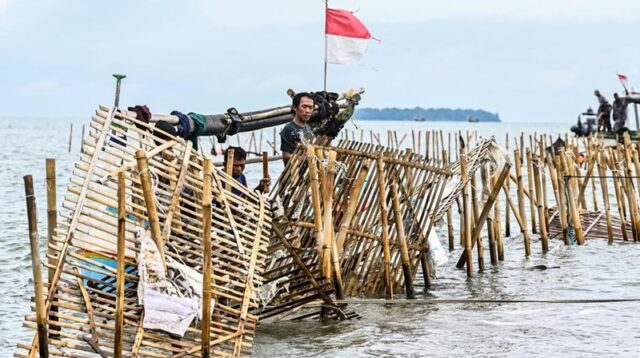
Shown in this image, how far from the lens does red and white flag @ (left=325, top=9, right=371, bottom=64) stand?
12992mm

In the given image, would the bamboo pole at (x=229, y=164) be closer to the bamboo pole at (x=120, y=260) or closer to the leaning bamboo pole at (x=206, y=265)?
the leaning bamboo pole at (x=206, y=265)

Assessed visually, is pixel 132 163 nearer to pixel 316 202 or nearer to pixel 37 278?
pixel 37 278

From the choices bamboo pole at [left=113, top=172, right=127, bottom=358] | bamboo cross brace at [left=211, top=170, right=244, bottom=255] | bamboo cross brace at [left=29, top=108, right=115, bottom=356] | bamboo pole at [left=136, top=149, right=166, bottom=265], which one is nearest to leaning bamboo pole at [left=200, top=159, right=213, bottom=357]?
bamboo pole at [left=136, top=149, right=166, bottom=265]

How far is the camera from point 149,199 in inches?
283

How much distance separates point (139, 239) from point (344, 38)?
19.8 feet

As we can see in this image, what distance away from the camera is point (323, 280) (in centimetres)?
1020

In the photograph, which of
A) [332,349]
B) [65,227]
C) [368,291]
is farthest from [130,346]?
[368,291]

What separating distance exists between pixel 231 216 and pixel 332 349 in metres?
2.22

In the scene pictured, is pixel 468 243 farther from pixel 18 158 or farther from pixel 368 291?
pixel 18 158

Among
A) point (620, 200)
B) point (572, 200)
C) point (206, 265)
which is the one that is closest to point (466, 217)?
point (572, 200)

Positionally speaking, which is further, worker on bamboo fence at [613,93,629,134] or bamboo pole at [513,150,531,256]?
worker on bamboo fence at [613,93,629,134]

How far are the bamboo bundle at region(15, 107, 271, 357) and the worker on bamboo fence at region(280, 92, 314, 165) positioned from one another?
1934 mm

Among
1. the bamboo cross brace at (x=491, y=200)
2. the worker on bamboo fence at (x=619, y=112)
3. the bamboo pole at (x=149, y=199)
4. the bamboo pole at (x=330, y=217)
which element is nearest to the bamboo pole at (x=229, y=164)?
the bamboo pole at (x=330, y=217)

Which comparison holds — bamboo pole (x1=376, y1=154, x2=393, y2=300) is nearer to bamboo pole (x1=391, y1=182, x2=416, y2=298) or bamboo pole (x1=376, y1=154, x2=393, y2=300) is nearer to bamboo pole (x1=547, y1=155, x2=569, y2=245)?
bamboo pole (x1=391, y1=182, x2=416, y2=298)
